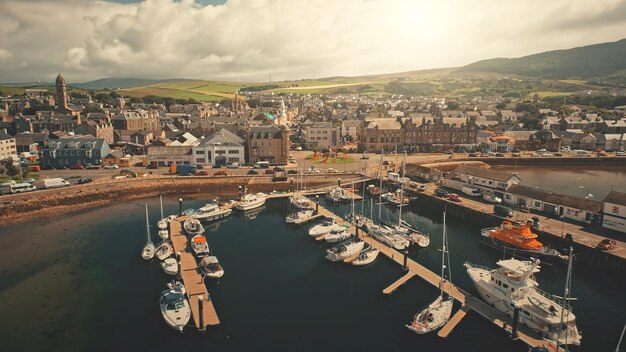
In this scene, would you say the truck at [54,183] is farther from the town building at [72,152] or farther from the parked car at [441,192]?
the parked car at [441,192]

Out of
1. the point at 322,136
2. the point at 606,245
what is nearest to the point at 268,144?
the point at 322,136

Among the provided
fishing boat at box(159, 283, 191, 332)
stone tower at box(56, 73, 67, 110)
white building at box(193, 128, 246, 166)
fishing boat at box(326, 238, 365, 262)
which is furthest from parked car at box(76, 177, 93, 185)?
stone tower at box(56, 73, 67, 110)

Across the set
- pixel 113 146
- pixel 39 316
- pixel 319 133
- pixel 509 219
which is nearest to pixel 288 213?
pixel 509 219

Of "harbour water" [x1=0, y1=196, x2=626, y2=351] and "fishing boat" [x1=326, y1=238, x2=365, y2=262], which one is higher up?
"fishing boat" [x1=326, y1=238, x2=365, y2=262]

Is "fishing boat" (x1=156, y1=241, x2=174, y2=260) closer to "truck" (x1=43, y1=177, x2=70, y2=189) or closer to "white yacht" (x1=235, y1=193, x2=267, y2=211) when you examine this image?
"white yacht" (x1=235, y1=193, x2=267, y2=211)

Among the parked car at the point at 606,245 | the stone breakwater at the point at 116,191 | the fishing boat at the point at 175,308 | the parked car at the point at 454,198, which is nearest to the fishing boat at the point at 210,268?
the fishing boat at the point at 175,308

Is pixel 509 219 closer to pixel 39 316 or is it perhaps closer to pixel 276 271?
pixel 276 271
